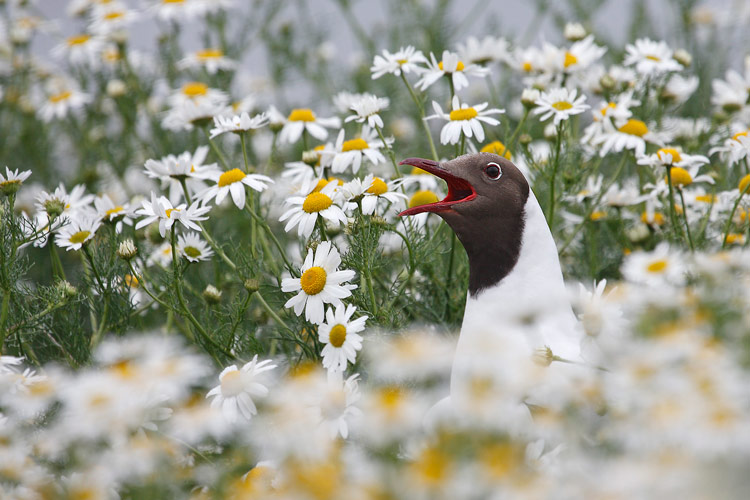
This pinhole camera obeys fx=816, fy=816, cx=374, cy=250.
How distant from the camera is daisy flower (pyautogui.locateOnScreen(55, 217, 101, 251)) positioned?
1.47 metres

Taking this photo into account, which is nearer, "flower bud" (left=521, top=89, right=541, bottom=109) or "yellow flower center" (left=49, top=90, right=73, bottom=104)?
"flower bud" (left=521, top=89, right=541, bottom=109)

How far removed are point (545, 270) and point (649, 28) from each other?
1.94 meters

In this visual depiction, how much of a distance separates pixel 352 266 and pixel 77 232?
509mm

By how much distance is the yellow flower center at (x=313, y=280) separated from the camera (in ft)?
4.28

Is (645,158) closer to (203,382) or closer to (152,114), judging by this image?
(203,382)

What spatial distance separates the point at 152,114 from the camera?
8.41 feet

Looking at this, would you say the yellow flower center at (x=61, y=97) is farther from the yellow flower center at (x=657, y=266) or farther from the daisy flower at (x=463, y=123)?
the yellow flower center at (x=657, y=266)

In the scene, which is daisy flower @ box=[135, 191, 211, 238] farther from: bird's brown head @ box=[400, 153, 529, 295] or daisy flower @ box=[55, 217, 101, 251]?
bird's brown head @ box=[400, 153, 529, 295]

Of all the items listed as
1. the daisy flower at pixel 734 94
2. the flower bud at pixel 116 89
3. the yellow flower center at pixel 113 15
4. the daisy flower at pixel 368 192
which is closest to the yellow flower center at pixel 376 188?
the daisy flower at pixel 368 192

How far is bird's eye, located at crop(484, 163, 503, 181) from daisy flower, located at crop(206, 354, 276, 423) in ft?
1.50

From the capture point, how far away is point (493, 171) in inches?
51.8

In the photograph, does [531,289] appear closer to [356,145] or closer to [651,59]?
[356,145]

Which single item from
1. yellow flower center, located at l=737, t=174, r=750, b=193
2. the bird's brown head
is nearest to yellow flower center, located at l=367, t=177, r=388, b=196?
the bird's brown head

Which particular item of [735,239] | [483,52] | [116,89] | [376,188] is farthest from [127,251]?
[116,89]
